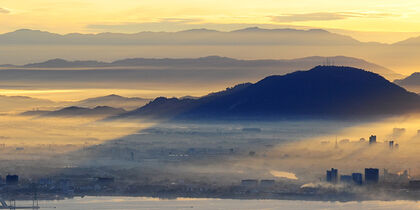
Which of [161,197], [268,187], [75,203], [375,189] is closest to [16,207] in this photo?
[75,203]

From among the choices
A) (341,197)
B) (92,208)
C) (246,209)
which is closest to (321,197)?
(341,197)

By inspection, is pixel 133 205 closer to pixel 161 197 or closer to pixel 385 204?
pixel 161 197

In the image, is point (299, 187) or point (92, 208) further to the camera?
point (299, 187)

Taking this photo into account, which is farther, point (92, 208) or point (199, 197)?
point (199, 197)

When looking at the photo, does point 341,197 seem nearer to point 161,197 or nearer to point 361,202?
point 361,202

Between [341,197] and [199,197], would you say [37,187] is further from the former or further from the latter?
[341,197]
